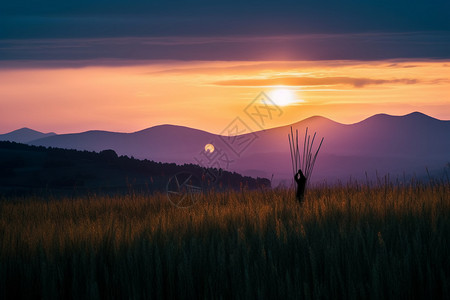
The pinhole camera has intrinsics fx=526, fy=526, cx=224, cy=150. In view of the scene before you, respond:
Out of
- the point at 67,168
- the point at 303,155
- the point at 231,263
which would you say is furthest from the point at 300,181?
the point at 67,168

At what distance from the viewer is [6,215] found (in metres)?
9.10

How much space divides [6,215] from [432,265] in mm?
7125

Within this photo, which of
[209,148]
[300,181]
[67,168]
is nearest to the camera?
[300,181]

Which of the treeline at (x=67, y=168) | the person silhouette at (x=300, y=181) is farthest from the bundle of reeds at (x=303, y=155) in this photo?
the treeline at (x=67, y=168)

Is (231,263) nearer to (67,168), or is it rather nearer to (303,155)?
(303,155)

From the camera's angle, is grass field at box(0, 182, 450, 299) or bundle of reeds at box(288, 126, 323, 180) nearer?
grass field at box(0, 182, 450, 299)

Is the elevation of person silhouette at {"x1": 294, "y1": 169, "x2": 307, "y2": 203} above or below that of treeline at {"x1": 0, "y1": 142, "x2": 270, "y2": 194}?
below

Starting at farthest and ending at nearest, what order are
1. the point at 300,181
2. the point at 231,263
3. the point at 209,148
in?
the point at 209,148, the point at 300,181, the point at 231,263

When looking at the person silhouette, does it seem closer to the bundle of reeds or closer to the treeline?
the bundle of reeds

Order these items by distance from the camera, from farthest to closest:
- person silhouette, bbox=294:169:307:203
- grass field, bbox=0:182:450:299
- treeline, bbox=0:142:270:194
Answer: treeline, bbox=0:142:270:194 < person silhouette, bbox=294:169:307:203 < grass field, bbox=0:182:450:299

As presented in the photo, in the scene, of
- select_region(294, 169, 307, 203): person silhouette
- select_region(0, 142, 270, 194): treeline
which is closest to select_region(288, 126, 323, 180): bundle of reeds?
select_region(294, 169, 307, 203): person silhouette

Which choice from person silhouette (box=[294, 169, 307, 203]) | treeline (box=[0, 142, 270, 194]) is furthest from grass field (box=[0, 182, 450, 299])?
treeline (box=[0, 142, 270, 194])

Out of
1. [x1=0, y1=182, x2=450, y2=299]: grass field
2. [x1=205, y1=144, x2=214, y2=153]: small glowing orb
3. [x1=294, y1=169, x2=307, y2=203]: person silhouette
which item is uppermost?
[x1=205, y1=144, x2=214, y2=153]: small glowing orb

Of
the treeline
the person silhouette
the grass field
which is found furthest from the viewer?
the treeline
